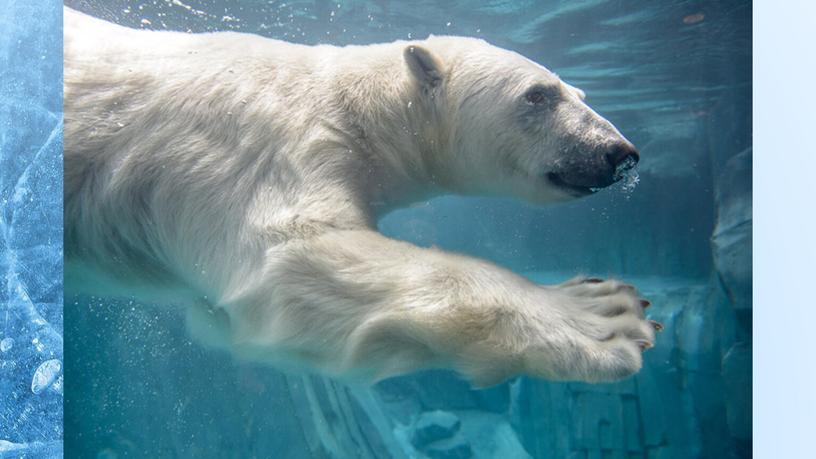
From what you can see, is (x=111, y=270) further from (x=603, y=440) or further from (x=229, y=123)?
(x=603, y=440)

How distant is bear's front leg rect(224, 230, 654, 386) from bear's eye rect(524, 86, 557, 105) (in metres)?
0.92

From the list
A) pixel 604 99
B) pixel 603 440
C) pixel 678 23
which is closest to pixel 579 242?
pixel 604 99

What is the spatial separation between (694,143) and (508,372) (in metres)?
3.59

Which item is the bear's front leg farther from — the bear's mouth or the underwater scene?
the underwater scene

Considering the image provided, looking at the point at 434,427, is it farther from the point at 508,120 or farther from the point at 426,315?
the point at 426,315

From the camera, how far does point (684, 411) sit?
196 inches

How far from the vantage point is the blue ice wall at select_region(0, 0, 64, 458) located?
10.7 ft

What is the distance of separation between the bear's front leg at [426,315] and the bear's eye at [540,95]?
925 mm

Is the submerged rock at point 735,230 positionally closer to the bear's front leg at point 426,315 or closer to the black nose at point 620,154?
the black nose at point 620,154

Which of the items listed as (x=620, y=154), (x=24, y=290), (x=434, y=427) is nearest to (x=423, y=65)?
(x=620, y=154)

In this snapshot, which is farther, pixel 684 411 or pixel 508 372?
pixel 684 411
